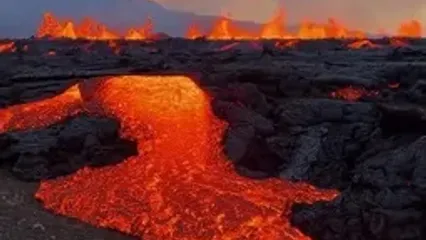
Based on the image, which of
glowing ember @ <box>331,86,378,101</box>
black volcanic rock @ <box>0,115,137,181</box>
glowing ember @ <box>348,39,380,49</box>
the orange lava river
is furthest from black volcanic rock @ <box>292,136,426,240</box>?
glowing ember @ <box>348,39,380,49</box>

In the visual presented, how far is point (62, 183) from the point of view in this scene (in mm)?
15328

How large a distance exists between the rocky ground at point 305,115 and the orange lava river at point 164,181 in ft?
1.47

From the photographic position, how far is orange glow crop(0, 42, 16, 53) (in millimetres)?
24891

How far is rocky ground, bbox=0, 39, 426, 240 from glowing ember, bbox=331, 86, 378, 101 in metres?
0.03

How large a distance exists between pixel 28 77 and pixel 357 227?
12.0 metres

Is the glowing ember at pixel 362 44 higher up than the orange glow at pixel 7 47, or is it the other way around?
the glowing ember at pixel 362 44

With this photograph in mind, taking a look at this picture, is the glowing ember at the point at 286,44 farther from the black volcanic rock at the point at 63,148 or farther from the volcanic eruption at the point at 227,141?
the black volcanic rock at the point at 63,148

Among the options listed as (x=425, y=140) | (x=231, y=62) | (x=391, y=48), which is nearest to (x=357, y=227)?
(x=425, y=140)

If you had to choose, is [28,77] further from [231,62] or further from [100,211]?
[100,211]

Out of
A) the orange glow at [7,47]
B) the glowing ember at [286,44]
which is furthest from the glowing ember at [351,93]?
the orange glow at [7,47]

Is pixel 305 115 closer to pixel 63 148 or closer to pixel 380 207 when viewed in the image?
pixel 380 207

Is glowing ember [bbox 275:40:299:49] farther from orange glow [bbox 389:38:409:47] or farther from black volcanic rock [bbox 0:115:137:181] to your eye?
black volcanic rock [bbox 0:115:137:181]

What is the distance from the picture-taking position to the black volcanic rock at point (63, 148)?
15922mm

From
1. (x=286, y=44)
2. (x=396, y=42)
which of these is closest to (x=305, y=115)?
(x=286, y=44)
